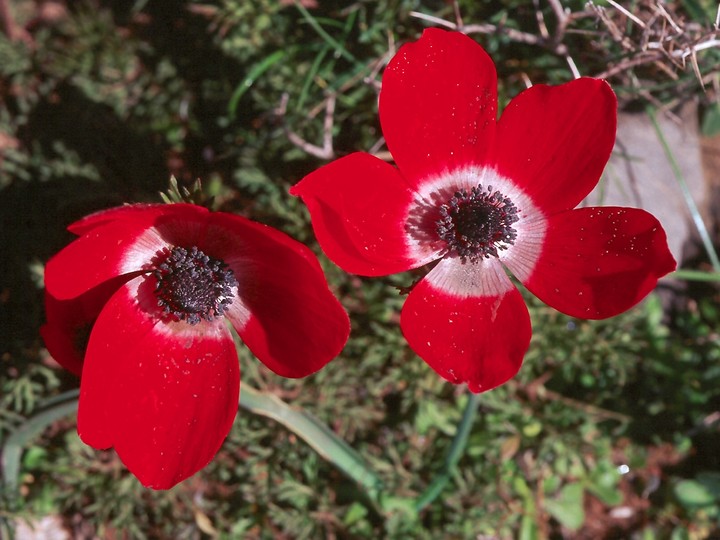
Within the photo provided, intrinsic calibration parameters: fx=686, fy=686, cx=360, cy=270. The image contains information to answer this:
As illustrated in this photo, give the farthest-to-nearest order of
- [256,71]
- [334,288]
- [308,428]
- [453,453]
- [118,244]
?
[334,288] < [256,71] < [453,453] < [308,428] < [118,244]

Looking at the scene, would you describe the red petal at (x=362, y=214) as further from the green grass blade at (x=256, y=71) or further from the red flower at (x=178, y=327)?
the green grass blade at (x=256, y=71)

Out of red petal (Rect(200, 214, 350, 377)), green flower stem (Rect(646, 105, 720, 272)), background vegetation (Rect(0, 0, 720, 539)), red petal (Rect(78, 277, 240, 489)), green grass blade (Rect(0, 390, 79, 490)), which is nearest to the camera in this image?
red petal (Rect(200, 214, 350, 377))

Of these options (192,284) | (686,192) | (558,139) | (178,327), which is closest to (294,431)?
(178,327)

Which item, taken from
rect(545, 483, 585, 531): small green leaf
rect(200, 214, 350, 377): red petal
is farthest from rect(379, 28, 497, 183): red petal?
rect(545, 483, 585, 531): small green leaf

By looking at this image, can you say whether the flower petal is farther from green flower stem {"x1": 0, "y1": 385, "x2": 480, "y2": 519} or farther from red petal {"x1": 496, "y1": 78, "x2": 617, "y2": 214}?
green flower stem {"x1": 0, "y1": 385, "x2": 480, "y2": 519}

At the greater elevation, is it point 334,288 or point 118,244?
point 118,244

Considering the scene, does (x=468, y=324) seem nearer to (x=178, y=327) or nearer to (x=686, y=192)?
(x=178, y=327)

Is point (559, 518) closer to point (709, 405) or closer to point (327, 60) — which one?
point (709, 405)
